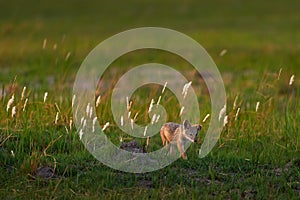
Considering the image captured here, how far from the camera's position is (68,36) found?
844 inches

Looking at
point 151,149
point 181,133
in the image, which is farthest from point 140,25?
point 181,133

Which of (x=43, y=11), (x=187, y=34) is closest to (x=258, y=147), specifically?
(x=187, y=34)

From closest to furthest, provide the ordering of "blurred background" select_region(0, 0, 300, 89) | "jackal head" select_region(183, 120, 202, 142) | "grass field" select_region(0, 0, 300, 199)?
"grass field" select_region(0, 0, 300, 199), "jackal head" select_region(183, 120, 202, 142), "blurred background" select_region(0, 0, 300, 89)

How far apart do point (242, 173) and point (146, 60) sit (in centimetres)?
1056

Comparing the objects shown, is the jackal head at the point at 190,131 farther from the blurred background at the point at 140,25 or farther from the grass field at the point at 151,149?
the blurred background at the point at 140,25

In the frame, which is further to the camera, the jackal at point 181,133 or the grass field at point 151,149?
the jackal at point 181,133

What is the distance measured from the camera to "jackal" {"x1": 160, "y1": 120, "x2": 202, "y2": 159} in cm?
721

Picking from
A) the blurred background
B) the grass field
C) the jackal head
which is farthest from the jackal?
the blurred background

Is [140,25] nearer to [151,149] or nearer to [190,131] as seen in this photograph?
[151,149]

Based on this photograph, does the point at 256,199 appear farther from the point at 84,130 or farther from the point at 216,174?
the point at 84,130

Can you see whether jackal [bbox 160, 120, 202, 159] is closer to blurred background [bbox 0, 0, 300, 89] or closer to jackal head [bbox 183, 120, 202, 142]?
jackal head [bbox 183, 120, 202, 142]

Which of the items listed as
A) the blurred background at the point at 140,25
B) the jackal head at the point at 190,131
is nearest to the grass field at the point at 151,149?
the jackal head at the point at 190,131

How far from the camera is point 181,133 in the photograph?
24.0 ft

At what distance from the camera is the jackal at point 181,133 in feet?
23.7
